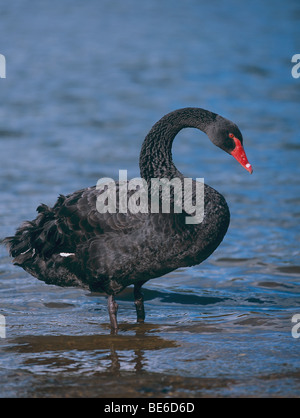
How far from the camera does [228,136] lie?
6344mm

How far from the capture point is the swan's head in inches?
249

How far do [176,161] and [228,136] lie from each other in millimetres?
5351

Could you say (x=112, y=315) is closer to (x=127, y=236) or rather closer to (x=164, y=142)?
(x=127, y=236)

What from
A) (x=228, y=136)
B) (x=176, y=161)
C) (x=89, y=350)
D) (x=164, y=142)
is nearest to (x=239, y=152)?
(x=228, y=136)

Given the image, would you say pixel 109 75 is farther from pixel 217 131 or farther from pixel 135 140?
pixel 217 131

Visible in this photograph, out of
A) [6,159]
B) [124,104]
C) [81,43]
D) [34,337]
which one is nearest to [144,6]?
[81,43]

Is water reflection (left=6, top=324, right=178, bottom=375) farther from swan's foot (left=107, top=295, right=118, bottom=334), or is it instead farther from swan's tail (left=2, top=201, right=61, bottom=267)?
swan's tail (left=2, top=201, right=61, bottom=267)

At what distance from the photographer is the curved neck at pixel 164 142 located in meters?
6.27

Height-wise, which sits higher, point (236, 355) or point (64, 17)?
point (64, 17)

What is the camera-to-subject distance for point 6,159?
12000 mm

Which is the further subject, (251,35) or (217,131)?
(251,35)

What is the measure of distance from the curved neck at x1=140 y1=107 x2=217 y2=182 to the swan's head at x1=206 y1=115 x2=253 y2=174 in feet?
0.30

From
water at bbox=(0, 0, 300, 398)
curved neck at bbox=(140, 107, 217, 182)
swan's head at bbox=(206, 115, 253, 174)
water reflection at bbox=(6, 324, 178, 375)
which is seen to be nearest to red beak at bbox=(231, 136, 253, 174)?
swan's head at bbox=(206, 115, 253, 174)
